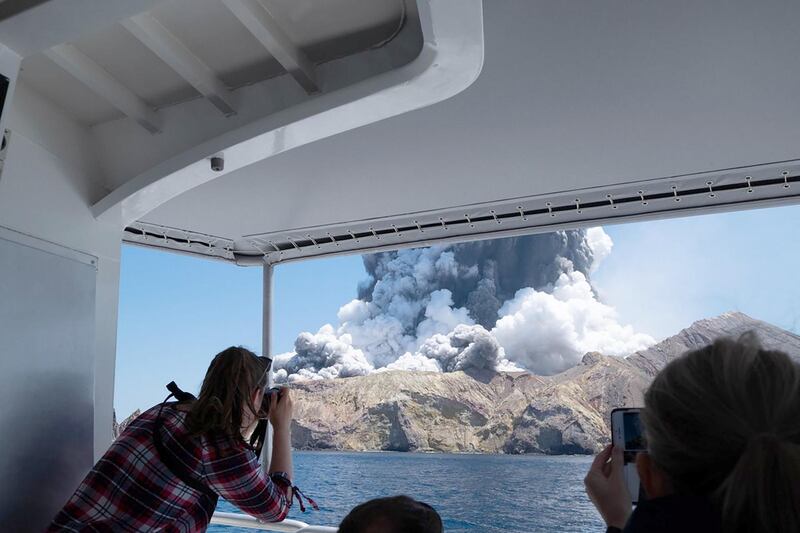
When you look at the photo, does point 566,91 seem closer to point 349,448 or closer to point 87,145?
point 87,145

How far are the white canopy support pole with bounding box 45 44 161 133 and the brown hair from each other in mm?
1031

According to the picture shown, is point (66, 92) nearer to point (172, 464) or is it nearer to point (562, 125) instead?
point (172, 464)

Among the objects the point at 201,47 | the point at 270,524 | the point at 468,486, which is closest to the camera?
the point at 201,47

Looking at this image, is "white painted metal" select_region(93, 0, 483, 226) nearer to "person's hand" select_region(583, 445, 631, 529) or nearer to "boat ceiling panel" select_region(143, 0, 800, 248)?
"boat ceiling panel" select_region(143, 0, 800, 248)

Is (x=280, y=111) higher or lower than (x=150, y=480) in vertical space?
higher

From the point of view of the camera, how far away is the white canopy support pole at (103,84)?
1.84 metres

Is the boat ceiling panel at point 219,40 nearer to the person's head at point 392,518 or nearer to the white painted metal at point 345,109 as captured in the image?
the white painted metal at point 345,109

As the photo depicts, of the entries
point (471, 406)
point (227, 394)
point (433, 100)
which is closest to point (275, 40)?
point (433, 100)

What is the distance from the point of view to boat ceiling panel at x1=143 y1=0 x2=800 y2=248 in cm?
195

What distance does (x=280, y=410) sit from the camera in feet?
4.95

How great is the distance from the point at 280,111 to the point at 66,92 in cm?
74

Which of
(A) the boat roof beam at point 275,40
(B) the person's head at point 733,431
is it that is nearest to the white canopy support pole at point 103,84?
(A) the boat roof beam at point 275,40

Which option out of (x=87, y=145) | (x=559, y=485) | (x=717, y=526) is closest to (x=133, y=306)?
(x=559, y=485)

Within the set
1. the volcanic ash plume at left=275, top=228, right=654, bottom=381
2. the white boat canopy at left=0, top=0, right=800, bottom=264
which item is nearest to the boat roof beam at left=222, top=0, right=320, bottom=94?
the white boat canopy at left=0, top=0, right=800, bottom=264
